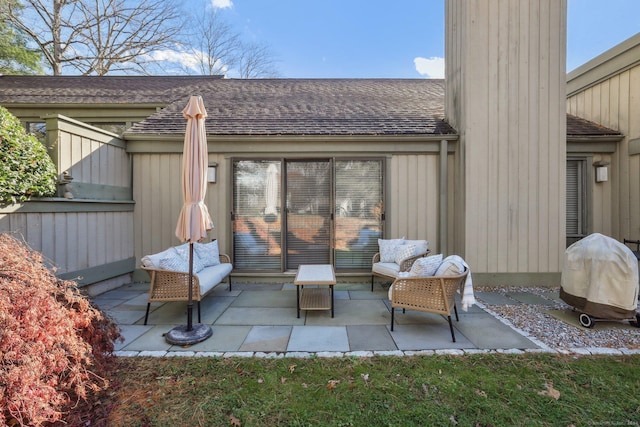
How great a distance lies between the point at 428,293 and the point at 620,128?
6146mm

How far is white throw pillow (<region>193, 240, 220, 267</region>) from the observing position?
470cm

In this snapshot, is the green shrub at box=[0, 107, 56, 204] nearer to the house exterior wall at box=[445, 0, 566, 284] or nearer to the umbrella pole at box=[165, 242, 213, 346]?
the umbrella pole at box=[165, 242, 213, 346]

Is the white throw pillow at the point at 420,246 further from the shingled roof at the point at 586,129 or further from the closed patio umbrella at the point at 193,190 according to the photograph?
the shingled roof at the point at 586,129

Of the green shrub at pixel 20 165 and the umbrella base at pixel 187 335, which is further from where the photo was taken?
the green shrub at pixel 20 165

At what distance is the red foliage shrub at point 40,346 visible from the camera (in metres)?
1.71

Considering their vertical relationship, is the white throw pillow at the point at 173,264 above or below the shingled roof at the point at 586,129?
below

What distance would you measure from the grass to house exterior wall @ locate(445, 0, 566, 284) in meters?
2.66

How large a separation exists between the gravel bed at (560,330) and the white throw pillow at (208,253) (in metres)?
4.46

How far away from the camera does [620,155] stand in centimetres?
587

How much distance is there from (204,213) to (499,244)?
5.18 meters

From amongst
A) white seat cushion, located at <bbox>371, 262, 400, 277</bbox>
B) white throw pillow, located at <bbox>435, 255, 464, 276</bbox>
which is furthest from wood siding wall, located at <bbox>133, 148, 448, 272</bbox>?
white throw pillow, located at <bbox>435, 255, 464, 276</bbox>

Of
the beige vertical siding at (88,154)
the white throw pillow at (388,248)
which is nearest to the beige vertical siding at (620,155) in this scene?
the white throw pillow at (388,248)

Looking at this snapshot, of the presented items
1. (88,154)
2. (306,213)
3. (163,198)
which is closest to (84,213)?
(88,154)

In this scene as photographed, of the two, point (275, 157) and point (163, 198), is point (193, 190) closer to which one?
point (275, 157)
